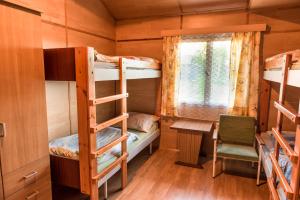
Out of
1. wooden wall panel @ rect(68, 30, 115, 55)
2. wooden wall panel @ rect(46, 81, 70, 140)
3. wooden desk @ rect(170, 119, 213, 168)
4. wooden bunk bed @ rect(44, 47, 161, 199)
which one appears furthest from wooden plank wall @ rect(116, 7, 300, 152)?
wooden bunk bed @ rect(44, 47, 161, 199)

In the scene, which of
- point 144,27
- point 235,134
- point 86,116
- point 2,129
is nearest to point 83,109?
point 86,116

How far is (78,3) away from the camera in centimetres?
309

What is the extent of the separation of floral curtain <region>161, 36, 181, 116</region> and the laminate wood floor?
1.04 metres

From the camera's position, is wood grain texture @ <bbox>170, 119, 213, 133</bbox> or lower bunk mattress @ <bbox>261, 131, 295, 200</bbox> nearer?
lower bunk mattress @ <bbox>261, 131, 295, 200</bbox>

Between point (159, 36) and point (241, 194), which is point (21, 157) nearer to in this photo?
point (241, 194)

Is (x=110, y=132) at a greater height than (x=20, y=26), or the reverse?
(x=20, y=26)

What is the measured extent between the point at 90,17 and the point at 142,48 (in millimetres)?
1110

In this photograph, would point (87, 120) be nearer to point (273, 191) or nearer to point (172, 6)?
point (273, 191)

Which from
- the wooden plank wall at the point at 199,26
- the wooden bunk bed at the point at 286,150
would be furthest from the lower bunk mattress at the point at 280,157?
the wooden plank wall at the point at 199,26

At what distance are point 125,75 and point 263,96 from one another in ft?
7.55

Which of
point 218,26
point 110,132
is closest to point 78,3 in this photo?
point 110,132

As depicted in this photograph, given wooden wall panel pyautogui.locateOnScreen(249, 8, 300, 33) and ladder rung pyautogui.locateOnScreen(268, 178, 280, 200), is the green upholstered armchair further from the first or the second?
wooden wall panel pyautogui.locateOnScreen(249, 8, 300, 33)

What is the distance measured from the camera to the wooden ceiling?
10.3ft

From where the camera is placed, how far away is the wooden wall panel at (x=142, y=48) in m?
3.89
